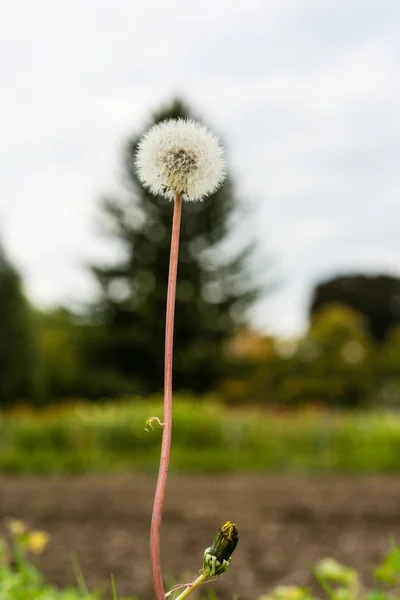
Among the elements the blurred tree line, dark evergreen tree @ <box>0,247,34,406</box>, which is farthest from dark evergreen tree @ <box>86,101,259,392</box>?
dark evergreen tree @ <box>0,247,34,406</box>

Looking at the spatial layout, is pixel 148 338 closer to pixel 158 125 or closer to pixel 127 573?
pixel 127 573

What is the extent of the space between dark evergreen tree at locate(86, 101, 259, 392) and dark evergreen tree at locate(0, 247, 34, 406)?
6.14 metres

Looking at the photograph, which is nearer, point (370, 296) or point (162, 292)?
point (162, 292)

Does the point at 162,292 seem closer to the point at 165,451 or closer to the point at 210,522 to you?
the point at 210,522

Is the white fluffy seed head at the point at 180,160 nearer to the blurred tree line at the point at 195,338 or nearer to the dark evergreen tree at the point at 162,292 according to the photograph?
the blurred tree line at the point at 195,338

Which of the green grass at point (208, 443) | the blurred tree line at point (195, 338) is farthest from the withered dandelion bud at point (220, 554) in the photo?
the blurred tree line at point (195, 338)

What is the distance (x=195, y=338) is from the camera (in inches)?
948

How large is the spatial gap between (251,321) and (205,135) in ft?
79.8

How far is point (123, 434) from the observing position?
11.5 meters

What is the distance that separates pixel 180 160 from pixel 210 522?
5.80 metres

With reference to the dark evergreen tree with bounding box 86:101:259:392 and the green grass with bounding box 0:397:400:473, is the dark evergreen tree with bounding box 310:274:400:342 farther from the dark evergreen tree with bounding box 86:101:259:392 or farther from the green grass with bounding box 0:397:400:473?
the green grass with bounding box 0:397:400:473

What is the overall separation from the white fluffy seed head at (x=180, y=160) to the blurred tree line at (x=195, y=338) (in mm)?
19055

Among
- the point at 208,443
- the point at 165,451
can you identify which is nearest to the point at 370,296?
the point at 208,443

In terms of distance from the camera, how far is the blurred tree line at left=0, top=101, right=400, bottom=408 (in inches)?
874
